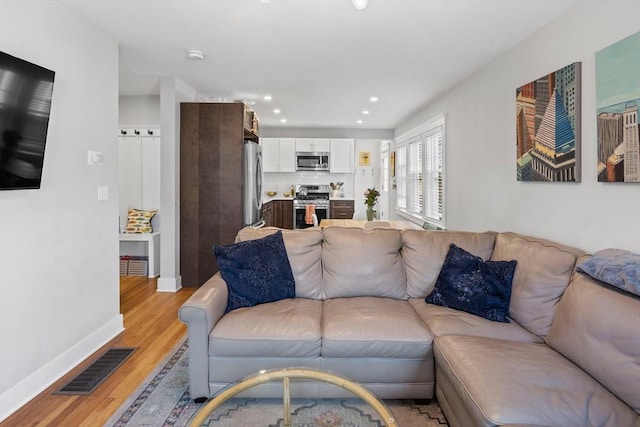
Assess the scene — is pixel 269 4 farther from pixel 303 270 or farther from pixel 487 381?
pixel 487 381

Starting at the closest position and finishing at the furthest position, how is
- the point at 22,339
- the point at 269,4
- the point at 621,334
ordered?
the point at 621,334
the point at 22,339
the point at 269,4

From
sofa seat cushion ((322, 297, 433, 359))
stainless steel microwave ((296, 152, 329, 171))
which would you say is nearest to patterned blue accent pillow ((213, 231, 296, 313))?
sofa seat cushion ((322, 297, 433, 359))

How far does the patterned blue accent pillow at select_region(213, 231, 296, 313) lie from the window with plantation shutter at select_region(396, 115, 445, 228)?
300 cm

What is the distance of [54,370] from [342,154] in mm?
6435

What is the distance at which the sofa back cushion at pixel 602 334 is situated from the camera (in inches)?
57.3

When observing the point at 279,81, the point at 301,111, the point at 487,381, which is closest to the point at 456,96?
the point at 279,81

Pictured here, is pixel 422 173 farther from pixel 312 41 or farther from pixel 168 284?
pixel 168 284

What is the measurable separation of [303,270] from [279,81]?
8.41 ft

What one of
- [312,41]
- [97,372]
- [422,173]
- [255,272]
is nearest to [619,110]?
[312,41]

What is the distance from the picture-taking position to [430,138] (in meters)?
5.62

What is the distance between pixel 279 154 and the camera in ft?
26.3

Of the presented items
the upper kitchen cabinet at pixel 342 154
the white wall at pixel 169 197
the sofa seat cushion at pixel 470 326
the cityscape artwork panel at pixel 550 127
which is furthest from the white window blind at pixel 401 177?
the sofa seat cushion at pixel 470 326

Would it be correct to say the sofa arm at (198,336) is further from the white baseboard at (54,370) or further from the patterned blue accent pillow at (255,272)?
the white baseboard at (54,370)

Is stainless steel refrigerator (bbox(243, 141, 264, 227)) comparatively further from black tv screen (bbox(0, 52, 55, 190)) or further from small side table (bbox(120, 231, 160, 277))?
black tv screen (bbox(0, 52, 55, 190))
